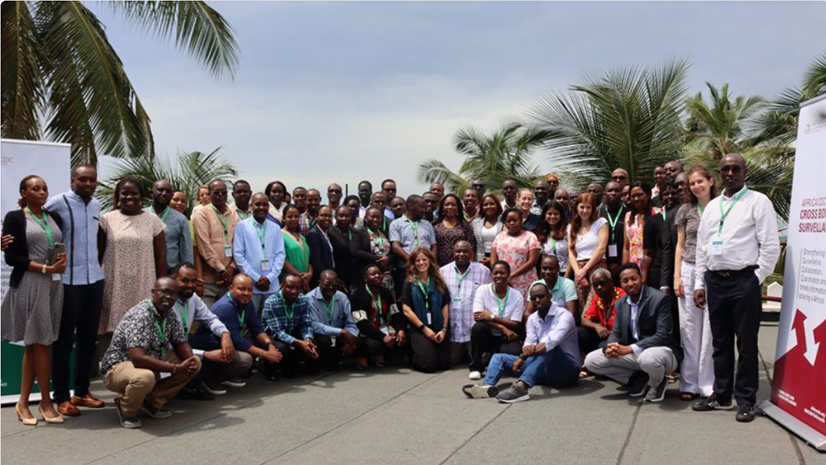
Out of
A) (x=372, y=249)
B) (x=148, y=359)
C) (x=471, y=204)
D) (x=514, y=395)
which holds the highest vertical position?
(x=471, y=204)

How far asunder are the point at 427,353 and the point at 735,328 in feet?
10.3

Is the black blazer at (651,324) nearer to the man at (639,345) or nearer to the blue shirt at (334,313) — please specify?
the man at (639,345)

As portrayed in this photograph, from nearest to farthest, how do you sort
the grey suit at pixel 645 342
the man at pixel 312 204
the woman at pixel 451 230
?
the grey suit at pixel 645 342 < the woman at pixel 451 230 < the man at pixel 312 204

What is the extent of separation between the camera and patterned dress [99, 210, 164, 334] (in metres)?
6.08

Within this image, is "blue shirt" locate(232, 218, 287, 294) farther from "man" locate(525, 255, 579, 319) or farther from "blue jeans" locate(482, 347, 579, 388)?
"man" locate(525, 255, 579, 319)

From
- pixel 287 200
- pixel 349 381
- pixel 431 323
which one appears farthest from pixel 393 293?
pixel 287 200

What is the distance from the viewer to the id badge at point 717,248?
5.42 m

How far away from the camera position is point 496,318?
7152 millimetres

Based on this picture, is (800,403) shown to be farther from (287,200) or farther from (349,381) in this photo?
(287,200)

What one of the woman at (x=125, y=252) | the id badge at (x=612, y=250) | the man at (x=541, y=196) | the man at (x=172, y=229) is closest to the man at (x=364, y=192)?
the man at (x=541, y=196)

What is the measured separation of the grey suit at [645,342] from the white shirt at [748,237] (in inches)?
Answer: 26.5

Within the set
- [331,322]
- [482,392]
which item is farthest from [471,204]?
[482,392]

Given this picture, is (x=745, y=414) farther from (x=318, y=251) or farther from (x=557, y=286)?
(x=318, y=251)

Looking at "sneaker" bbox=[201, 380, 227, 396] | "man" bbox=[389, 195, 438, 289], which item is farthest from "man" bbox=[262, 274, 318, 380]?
"man" bbox=[389, 195, 438, 289]
